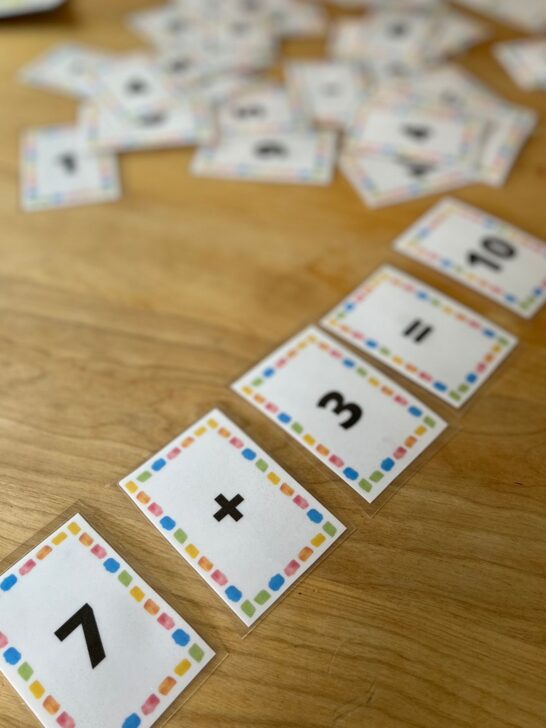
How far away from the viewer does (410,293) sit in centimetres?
77

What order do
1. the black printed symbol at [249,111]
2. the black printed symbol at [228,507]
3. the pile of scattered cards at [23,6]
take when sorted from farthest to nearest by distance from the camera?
the pile of scattered cards at [23,6] < the black printed symbol at [249,111] < the black printed symbol at [228,507]

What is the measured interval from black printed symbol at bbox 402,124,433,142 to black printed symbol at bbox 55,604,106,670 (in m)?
0.79

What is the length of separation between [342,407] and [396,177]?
43 centimetres

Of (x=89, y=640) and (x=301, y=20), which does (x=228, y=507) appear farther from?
(x=301, y=20)

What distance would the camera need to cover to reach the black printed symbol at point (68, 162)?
0.94m

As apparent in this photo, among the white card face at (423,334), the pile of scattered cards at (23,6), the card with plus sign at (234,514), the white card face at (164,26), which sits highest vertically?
the pile of scattered cards at (23,6)

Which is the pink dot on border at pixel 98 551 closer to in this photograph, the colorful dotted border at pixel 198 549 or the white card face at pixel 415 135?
the colorful dotted border at pixel 198 549

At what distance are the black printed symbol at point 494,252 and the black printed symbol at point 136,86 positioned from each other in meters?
0.61

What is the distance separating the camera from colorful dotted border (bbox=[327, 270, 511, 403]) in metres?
0.68

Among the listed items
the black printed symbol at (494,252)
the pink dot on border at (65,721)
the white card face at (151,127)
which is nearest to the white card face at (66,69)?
the white card face at (151,127)

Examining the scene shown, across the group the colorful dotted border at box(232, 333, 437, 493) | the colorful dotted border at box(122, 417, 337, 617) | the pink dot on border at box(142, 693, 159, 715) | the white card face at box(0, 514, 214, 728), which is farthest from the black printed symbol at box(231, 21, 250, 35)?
the pink dot on border at box(142, 693, 159, 715)

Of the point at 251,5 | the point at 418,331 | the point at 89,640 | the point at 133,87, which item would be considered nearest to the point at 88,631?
the point at 89,640

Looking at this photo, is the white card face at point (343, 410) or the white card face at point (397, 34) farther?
the white card face at point (397, 34)

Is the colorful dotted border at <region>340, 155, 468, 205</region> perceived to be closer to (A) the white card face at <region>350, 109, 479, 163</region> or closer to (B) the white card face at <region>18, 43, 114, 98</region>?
(A) the white card face at <region>350, 109, 479, 163</region>
